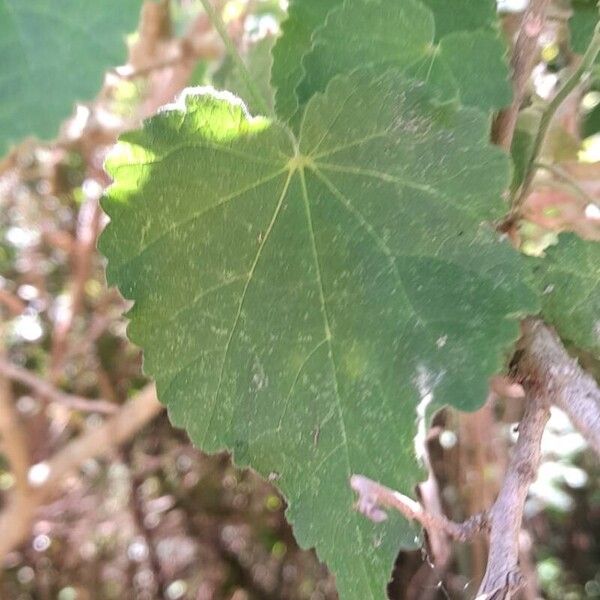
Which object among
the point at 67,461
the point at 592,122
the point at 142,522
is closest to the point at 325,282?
the point at 592,122

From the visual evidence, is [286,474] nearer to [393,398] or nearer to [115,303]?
[393,398]

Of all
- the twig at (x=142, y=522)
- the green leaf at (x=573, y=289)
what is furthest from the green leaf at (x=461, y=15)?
the twig at (x=142, y=522)

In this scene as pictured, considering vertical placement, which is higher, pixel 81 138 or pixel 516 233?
pixel 516 233

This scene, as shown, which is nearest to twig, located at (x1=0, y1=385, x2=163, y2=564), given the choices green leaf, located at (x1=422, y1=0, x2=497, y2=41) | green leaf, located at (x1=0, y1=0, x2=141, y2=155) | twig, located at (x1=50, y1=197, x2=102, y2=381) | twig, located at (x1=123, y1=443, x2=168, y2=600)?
twig, located at (x1=50, y1=197, x2=102, y2=381)

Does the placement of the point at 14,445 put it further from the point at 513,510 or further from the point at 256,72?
the point at 513,510

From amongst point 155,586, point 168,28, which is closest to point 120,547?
point 155,586

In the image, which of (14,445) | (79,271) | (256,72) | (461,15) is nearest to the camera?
(461,15)
